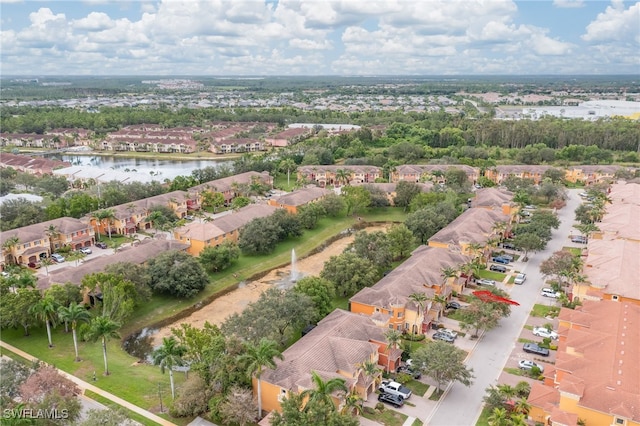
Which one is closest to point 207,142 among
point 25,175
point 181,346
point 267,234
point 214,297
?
point 25,175

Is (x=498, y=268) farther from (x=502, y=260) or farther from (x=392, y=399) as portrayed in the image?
(x=392, y=399)

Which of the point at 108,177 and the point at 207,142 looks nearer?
the point at 108,177

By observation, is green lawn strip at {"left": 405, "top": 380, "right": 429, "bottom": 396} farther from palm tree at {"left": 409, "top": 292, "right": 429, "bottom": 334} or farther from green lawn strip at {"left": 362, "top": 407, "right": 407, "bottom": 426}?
palm tree at {"left": 409, "top": 292, "right": 429, "bottom": 334}

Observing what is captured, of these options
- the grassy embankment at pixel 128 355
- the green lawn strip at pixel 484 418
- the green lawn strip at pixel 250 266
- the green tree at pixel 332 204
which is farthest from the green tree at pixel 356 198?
the green lawn strip at pixel 484 418

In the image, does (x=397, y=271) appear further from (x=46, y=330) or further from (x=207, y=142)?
(x=207, y=142)

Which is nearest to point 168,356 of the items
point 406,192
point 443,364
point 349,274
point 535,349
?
point 443,364

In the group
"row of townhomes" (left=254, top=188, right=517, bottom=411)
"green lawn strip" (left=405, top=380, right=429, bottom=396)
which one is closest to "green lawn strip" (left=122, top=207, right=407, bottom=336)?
"row of townhomes" (left=254, top=188, right=517, bottom=411)
